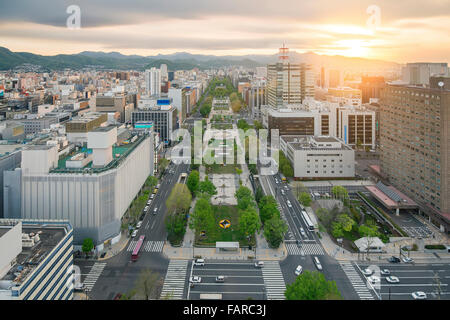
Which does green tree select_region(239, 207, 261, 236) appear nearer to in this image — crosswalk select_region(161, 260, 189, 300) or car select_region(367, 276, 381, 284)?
crosswalk select_region(161, 260, 189, 300)

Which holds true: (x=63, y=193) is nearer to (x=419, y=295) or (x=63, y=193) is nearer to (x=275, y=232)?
(x=275, y=232)

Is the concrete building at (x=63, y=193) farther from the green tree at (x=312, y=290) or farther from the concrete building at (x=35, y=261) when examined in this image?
the green tree at (x=312, y=290)

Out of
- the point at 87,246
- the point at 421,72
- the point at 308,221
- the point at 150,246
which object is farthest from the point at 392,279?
the point at 421,72

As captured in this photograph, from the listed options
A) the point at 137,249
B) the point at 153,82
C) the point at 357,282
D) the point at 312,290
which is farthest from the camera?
the point at 153,82

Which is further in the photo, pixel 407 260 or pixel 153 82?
pixel 153 82

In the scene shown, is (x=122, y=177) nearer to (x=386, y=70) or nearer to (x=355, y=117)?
(x=355, y=117)

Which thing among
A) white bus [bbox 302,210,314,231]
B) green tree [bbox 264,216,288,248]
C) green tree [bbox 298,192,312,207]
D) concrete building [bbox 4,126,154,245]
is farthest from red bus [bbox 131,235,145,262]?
green tree [bbox 298,192,312,207]
